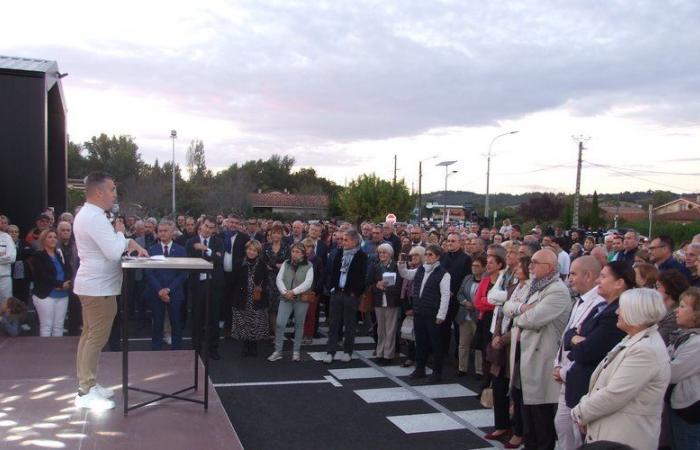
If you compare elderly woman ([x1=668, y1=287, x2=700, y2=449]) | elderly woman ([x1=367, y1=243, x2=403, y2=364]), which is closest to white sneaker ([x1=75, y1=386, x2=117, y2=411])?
elderly woman ([x1=367, y1=243, x2=403, y2=364])

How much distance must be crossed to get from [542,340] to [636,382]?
62.0 inches

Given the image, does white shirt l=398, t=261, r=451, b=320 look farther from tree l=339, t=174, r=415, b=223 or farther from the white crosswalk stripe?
tree l=339, t=174, r=415, b=223

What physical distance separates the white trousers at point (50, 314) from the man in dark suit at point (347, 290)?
3.65 m

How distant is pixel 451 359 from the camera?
8.82 metres

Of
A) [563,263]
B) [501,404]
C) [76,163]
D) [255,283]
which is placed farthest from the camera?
[76,163]

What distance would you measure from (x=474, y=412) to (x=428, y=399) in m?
0.60

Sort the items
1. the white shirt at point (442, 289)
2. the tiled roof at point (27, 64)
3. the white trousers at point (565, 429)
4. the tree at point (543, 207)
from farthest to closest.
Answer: the tree at point (543, 207)
the tiled roof at point (27, 64)
the white shirt at point (442, 289)
the white trousers at point (565, 429)

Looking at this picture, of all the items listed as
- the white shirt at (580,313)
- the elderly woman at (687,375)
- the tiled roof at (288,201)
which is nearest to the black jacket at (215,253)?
the white shirt at (580,313)

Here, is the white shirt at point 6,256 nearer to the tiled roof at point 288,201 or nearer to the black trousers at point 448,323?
the black trousers at point 448,323

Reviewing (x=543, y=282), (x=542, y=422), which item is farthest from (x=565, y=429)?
(x=543, y=282)

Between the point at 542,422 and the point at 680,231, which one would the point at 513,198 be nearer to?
the point at 680,231

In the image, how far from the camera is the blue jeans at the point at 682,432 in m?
4.07

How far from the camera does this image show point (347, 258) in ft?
27.4

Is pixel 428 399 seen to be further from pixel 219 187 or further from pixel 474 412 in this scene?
pixel 219 187
